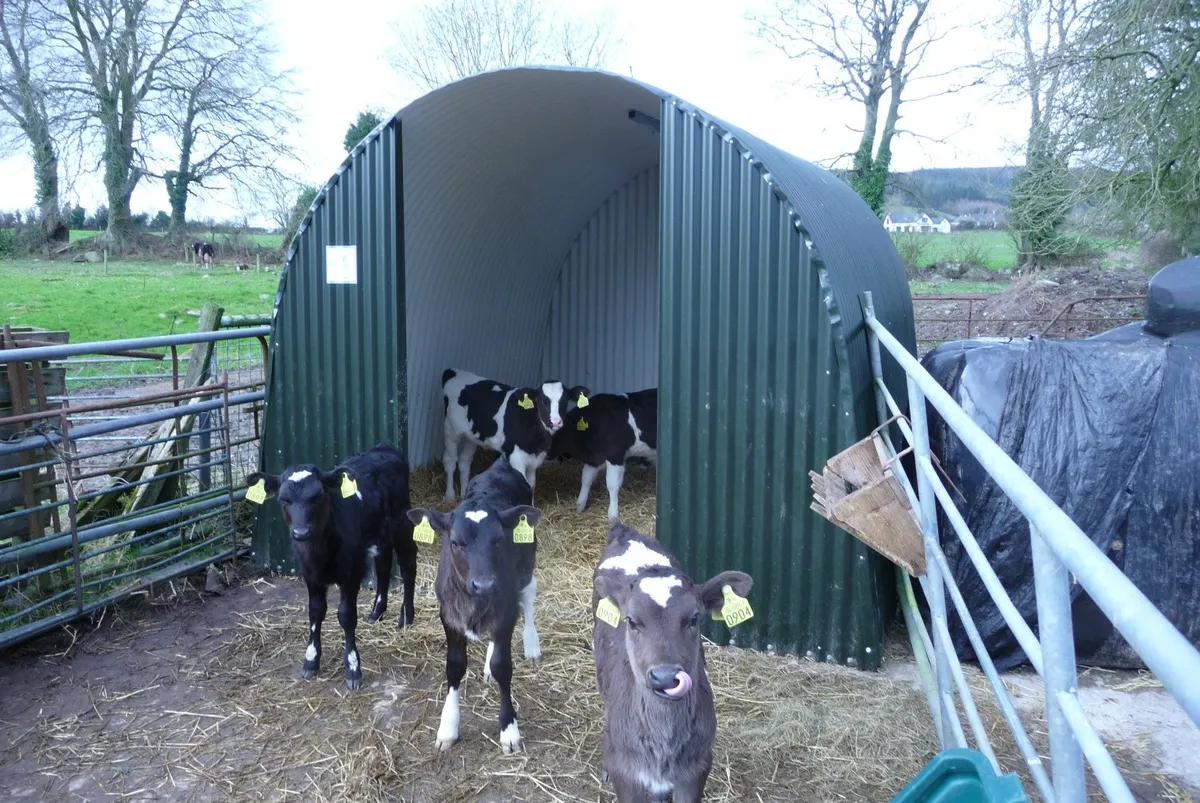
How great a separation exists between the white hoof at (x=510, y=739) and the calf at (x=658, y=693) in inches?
41.5

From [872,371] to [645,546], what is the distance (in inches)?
92.4

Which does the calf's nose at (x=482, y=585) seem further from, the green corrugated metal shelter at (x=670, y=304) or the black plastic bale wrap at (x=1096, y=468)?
the black plastic bale wrap at (x=1096, y=468)

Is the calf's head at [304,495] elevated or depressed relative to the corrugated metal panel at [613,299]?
depressed

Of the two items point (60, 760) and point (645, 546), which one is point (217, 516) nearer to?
point (60, 760)

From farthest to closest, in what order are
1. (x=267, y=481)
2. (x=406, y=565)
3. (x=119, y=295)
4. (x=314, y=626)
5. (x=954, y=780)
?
(x=119, y=295)
(x=406, y=565)
(x=314, y=626)
(x=267, y=481)
(x=954, y=780)

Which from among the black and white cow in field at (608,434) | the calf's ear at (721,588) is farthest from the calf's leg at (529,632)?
the black and white cow in field at (608,434)

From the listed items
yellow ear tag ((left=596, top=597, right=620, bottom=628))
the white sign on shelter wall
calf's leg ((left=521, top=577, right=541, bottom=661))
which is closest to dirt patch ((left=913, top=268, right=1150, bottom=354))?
the white sign on shelter wall

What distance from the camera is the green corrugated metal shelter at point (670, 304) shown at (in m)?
4.88

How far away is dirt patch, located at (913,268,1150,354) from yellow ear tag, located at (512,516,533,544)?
1499 centimetres

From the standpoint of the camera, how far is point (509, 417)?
8.30 metres

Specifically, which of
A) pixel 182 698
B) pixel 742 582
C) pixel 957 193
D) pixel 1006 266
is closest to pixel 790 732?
pixel 742 582

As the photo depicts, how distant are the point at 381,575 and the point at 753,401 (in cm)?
302

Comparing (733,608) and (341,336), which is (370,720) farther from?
(341,336)

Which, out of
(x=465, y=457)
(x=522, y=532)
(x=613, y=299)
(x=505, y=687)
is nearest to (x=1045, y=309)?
(x=613, y=299)
